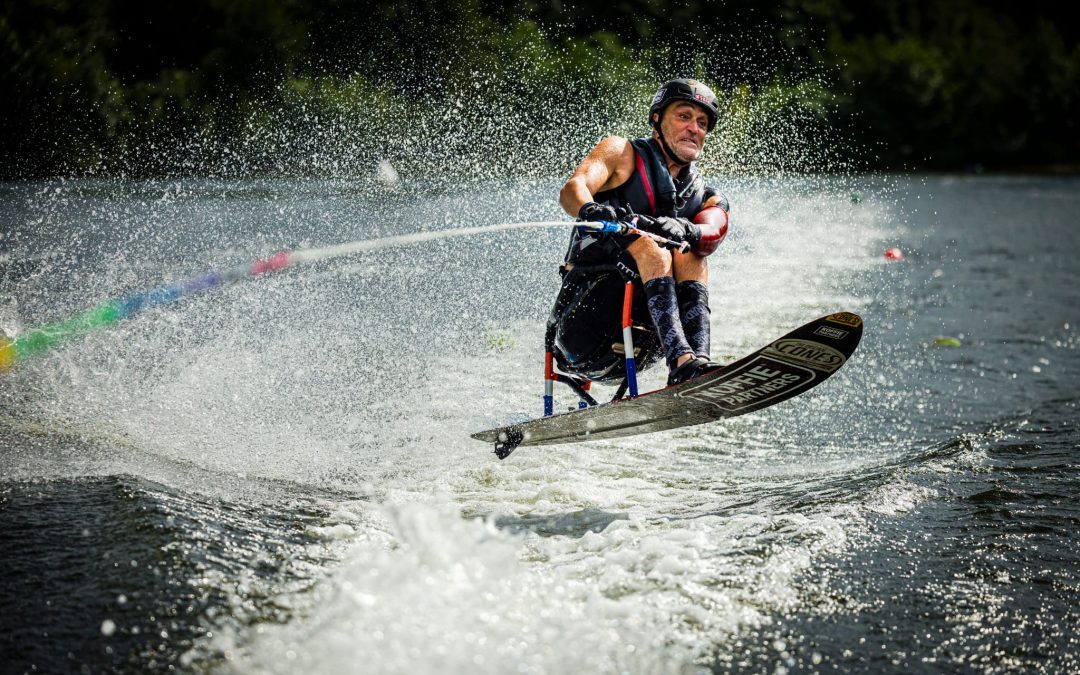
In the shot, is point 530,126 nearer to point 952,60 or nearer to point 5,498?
point 5,498

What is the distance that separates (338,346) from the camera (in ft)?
29.9

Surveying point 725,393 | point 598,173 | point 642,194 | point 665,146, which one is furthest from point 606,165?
point 725,393

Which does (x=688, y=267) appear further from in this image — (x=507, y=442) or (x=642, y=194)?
(x=507, y=442)

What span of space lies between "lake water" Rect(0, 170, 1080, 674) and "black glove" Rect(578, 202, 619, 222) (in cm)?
145

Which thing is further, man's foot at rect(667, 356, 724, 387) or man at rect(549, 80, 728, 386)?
man at rect(549, 80, 728, 386)

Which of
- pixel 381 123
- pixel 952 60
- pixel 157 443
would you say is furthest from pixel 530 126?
pixel 952 60

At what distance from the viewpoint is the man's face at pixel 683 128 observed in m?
5.94

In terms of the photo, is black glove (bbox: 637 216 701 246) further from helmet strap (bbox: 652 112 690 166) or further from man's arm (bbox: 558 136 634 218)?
helmet strap (bbox: 652 112 690 166)

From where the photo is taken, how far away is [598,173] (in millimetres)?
5684

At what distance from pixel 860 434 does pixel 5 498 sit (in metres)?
5.38

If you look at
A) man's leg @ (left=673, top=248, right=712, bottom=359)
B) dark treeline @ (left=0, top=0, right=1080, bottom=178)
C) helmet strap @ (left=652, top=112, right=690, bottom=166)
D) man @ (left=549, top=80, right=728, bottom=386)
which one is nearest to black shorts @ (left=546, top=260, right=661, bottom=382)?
man @ (left=549, top=80, right=728, bottom=386)

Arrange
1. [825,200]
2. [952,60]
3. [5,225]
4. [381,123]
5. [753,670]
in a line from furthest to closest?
1. [952,60]
2. [825,200]
3. [381,123]
4. [5,225]
5. [753,670]

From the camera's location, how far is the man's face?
5941 millimetres

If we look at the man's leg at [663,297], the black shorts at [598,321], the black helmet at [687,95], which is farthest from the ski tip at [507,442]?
the black helmet at [687,95]
